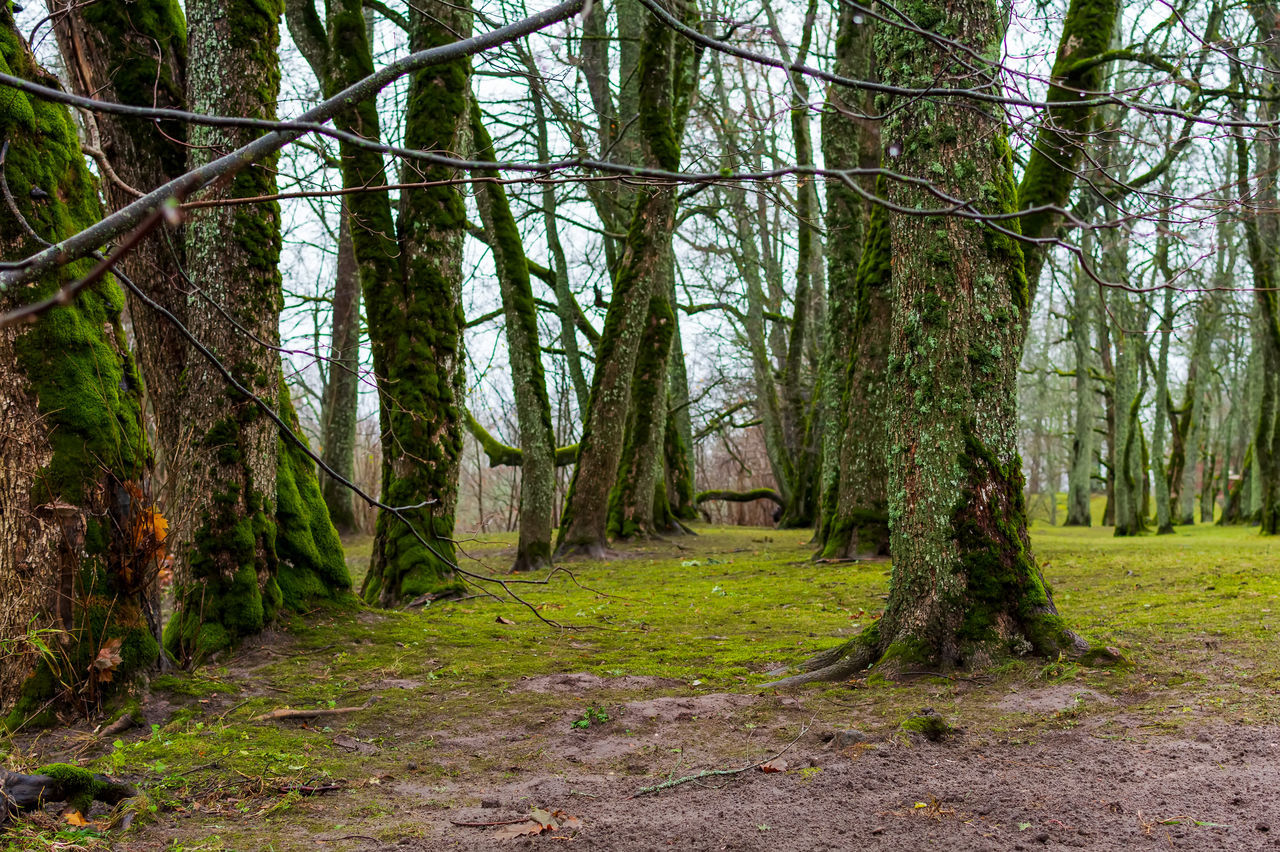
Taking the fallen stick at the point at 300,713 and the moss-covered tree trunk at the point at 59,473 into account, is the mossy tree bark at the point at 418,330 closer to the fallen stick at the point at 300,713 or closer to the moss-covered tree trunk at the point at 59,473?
the fallen stick at the point at 300,713

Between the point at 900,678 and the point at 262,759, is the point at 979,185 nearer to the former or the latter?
the point at 900,678

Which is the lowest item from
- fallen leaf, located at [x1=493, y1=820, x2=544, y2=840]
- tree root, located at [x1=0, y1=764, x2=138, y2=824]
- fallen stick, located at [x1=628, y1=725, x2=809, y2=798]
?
fallen leaf, located at [x1=493, y1=820, x2=544, y2=840]

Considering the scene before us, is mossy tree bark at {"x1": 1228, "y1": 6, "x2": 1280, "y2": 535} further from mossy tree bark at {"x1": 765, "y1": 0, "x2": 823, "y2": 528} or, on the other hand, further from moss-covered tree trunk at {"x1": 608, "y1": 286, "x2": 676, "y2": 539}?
moss-covered tree trunk at {"x1": 608, "y1": 286, "x2": 676, "y2": 539}

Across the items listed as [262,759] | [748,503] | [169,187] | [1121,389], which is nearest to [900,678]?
[262,759]

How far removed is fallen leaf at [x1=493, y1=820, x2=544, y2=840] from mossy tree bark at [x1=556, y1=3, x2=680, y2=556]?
24.6 ft

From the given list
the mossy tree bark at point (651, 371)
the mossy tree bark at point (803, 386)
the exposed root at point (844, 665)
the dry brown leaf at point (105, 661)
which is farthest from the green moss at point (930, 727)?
the mossy tree bark at point (803, 386)

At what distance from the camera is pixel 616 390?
10.2 m

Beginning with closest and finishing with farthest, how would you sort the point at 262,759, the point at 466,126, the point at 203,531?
the point at 262,759 < the point at 203,531 < the point at 466,126

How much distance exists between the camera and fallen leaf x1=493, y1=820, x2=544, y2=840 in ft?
9.01

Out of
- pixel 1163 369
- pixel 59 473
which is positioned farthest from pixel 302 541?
pixel 1163 369

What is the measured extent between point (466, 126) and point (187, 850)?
6.46 metres

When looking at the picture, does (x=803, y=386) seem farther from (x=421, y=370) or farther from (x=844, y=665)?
(x=844, y=665)

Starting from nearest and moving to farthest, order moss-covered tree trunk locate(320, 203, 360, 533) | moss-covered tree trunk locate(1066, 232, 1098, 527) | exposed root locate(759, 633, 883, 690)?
exposed root locate(759, 633, 883, 690) < moss-covered tree trunk locate(320, 203, 360, 533) < moss-covered tree trunk locate(1066, 232, 1098, 527)

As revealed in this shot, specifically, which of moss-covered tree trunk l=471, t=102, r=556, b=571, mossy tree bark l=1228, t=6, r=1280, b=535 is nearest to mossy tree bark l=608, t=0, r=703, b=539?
moss-covered tree trunk l=471, t=102, r=556, b=571
